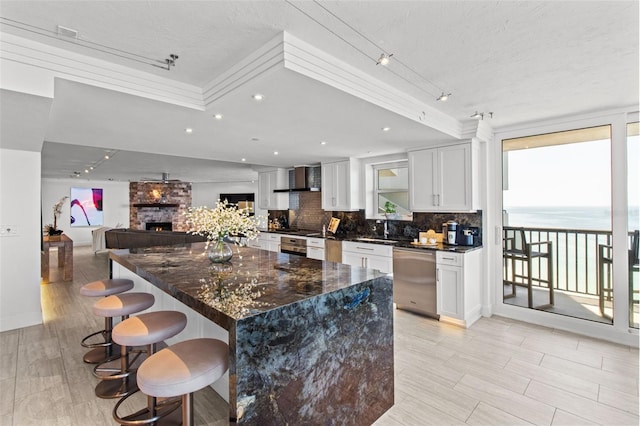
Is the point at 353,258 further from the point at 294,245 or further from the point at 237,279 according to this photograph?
the point at 237,279

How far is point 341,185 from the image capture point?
18.4ft

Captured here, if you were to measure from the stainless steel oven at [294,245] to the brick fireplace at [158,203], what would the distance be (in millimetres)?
6982

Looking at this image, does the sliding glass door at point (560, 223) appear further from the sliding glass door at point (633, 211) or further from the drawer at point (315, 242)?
the drawer at point (315, 242)

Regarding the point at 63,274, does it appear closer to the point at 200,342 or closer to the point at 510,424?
the point at 200,342

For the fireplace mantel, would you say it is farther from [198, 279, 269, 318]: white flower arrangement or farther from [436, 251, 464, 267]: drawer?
[198, 279, 269, 318]: white flower arrangement

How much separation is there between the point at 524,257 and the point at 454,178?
138cm

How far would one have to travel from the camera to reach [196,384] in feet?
4.64

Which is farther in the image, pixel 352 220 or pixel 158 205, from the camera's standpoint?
pixel 158 205

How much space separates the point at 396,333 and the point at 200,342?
2.52 m

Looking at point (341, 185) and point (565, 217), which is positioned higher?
point (341, 185)

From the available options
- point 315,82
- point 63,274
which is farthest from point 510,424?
point 63,274

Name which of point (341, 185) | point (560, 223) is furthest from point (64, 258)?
point (560, 223)

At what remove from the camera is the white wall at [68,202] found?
34.5 ft

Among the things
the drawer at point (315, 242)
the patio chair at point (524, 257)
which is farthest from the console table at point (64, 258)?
the patio chair at point (524, 257)
